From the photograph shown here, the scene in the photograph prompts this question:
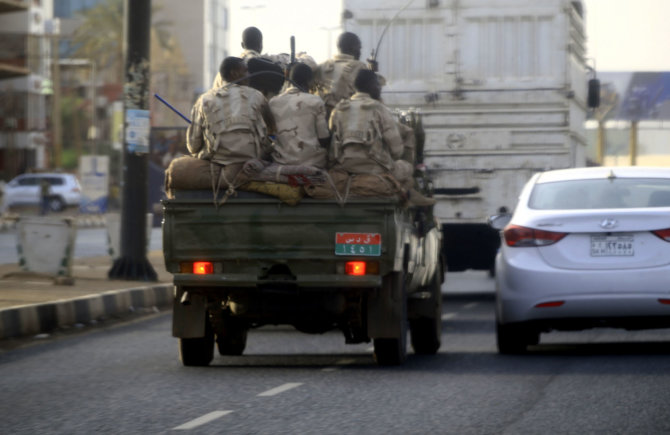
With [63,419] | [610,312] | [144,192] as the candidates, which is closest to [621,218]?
[610,312]

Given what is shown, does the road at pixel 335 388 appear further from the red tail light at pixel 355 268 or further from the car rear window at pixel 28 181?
the car rear window at pixel 28 181

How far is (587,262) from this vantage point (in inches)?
457

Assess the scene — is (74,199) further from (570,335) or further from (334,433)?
(334,433)

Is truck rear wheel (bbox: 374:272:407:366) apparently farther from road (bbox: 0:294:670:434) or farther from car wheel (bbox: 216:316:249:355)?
car wheel (bbox: 216:316:249:355)

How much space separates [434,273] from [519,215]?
1.49 meters

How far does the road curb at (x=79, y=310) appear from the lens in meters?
14.5

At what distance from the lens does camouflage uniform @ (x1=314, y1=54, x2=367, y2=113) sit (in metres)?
13.1

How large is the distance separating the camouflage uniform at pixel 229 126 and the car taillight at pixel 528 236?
200cm

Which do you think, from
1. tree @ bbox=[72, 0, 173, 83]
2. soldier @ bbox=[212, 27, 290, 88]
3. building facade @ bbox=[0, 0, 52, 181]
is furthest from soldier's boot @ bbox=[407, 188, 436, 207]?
building facade @ bbox=[0, 0, 52, 181]

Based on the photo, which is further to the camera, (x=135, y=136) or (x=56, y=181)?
(x=56, y=181)

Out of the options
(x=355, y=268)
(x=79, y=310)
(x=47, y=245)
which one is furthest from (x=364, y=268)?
(x=47, y=245)

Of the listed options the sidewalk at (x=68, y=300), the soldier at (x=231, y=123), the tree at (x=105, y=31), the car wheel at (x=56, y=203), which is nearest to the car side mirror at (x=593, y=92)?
the sidewalk at (x=68, y=300)

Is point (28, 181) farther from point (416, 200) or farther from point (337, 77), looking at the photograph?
point (416, 200)

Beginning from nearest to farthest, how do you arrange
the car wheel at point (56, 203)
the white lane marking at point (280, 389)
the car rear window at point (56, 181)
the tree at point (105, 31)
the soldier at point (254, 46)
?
the white lane marking at point (280, 389) → the soldier at point (254, 46) → the car rear window at point (56, 181) → the car wheel at point (56, 203) → the tree at point (105, 31)
